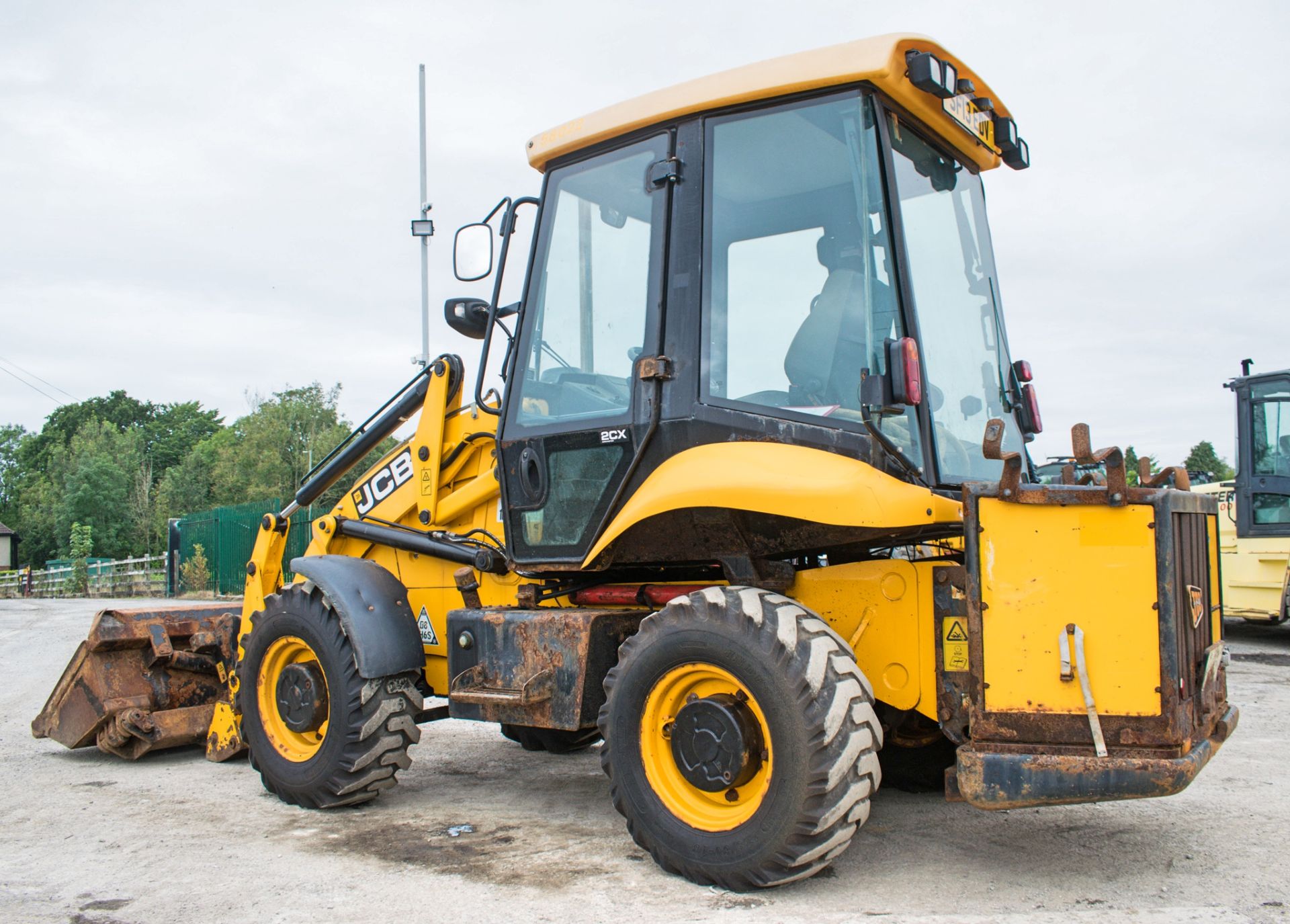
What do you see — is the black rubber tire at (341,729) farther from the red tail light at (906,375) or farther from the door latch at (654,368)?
the red tail light at (906,375)

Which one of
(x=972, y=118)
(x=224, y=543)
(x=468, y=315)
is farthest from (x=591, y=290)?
(x=224, y=543)

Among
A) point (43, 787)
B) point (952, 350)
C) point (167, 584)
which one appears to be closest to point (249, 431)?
point (167, 584)

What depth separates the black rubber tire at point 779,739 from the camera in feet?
11.7

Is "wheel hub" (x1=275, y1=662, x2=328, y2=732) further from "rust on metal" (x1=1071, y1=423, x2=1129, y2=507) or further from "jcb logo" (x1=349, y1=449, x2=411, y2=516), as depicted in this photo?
"rust on metal" (x1=1071, y1=423, x2=1129, y2=507)

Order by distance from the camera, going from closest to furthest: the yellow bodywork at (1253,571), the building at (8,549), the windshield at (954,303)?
the windshield at (954,303) < the yellow bodywork at (1253,571) < the building at (8,549)

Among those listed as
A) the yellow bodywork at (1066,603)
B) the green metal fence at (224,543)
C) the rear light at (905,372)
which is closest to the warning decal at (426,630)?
the rear light at (905,372)

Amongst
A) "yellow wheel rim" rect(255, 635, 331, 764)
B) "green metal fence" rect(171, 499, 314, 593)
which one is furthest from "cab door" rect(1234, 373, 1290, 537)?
"green metal fence" rect(171, 499, 314, 593)

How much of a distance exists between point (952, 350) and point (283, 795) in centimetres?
375

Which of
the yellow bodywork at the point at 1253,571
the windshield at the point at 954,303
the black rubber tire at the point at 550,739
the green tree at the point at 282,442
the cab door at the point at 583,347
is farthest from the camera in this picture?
the green tree at the point at 282,442

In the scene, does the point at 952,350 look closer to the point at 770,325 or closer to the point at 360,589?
the point at 770,325

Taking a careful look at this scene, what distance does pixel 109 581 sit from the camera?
3167 centimetres

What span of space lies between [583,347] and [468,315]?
81 centimetres

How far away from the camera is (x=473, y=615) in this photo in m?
4.96

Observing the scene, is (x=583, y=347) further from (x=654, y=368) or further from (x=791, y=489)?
(x=791, y=489)
